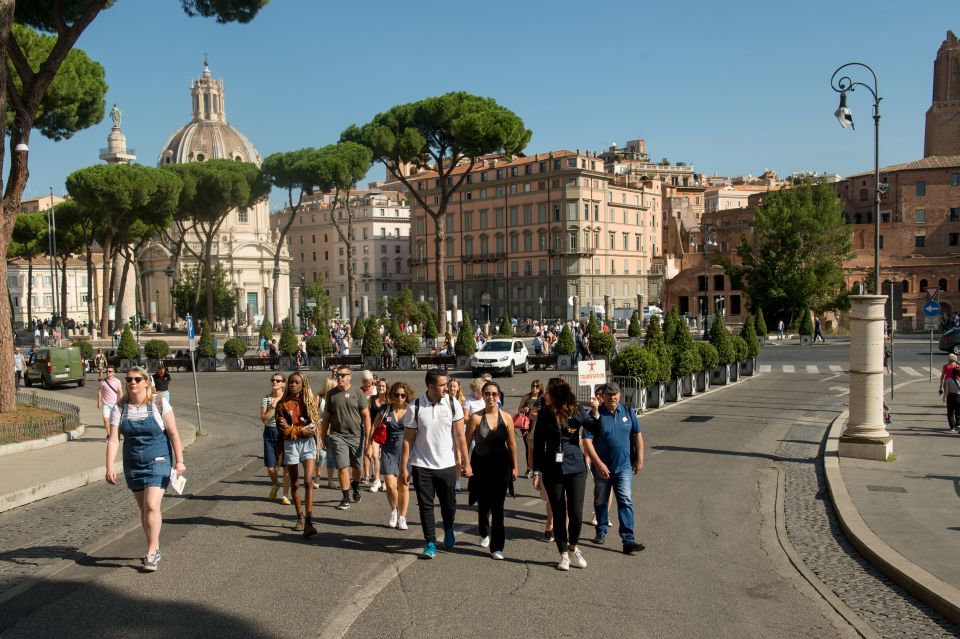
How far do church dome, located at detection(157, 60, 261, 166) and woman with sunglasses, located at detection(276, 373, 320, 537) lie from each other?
95.3 m

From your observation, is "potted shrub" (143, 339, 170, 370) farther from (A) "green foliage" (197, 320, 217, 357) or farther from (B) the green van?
(B) the green van

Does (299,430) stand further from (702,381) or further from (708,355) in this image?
(702,381)

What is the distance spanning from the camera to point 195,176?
6359cm

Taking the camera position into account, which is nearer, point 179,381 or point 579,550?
point 579,550

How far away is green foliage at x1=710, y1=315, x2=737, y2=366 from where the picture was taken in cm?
2609

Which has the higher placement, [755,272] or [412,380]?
[755,272]

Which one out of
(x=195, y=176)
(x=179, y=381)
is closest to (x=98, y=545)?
(x=179, y=381)

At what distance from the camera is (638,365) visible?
63.7 feet

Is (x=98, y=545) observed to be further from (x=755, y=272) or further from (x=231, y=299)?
(x=231, y=299)

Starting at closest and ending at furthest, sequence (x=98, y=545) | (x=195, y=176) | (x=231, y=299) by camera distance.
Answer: (x=98, y=545)
(x=195, y=176)
(x=231, y=299)

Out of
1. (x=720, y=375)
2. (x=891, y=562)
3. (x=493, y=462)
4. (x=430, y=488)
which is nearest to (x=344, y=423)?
(x=430, y=488)

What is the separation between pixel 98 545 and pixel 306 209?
11942cm

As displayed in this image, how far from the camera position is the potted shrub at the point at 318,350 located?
38.3m

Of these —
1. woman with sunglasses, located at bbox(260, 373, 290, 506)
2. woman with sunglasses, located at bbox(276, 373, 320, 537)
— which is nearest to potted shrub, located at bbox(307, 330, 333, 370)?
woman with sunglasses, located at bbox(260, 373, 290, 506)
